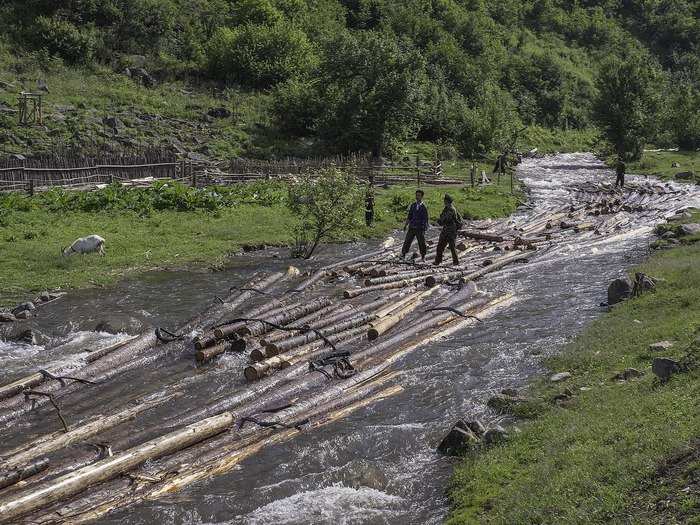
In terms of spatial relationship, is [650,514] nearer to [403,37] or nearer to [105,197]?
[105,197]

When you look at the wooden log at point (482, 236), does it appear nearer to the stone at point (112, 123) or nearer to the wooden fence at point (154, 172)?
the wooden fence at point (154, 172)

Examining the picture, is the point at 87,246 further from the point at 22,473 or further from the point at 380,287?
the point at 22,473

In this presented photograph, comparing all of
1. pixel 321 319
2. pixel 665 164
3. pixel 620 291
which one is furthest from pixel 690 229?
pixel 665 164

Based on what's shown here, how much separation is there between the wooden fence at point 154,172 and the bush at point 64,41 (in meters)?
27.2

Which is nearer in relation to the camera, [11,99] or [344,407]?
[344,407]

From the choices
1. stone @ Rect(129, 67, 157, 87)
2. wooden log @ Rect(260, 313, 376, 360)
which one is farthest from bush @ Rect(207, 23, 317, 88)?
wooden log @ Rect(260, 313, 376, 360)

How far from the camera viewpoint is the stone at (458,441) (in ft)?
36.4

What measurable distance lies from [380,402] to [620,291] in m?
8.71

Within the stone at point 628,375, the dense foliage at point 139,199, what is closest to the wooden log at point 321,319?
the stone at point 628,375

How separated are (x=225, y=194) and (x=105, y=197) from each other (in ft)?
18.0

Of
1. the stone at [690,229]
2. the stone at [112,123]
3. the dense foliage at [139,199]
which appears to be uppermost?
the stone at [112,123]

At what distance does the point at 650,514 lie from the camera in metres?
7.49

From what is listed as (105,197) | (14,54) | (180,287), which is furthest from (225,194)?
(14,54)

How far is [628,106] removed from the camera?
59.0 m
